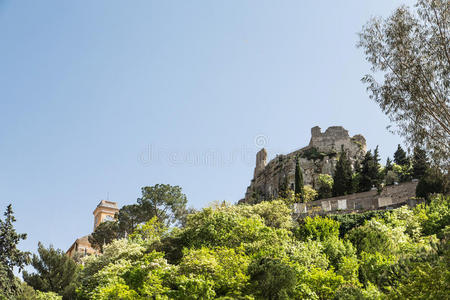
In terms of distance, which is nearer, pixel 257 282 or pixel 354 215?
pixel 257 282

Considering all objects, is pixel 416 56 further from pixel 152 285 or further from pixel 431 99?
pixel 152 285

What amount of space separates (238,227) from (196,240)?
2549 mm

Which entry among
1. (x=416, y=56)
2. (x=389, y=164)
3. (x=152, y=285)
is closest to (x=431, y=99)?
(x=416, y=56)

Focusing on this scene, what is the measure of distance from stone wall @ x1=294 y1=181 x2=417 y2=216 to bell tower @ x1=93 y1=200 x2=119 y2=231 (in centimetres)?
4395

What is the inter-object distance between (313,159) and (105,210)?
37642mm

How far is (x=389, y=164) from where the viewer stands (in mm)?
54188

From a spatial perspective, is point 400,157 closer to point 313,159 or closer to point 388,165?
point 388,165

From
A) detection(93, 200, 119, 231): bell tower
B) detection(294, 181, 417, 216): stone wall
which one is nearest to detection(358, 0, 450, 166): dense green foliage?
detection(294, 181, 417, 216): stone wall

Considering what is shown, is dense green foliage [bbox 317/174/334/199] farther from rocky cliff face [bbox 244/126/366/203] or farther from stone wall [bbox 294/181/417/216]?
stone wall [bbox 294/181/417/216]

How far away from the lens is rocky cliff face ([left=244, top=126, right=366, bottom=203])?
61509 mm

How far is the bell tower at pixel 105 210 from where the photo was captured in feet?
254

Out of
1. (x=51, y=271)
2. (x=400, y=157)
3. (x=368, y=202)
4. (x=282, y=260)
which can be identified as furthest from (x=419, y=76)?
(x=400, y=157)

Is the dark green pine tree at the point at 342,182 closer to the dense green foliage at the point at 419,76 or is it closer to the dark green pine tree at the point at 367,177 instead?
→ the dark green pine tree at the point at 367,177

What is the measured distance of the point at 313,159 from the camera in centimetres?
6438
